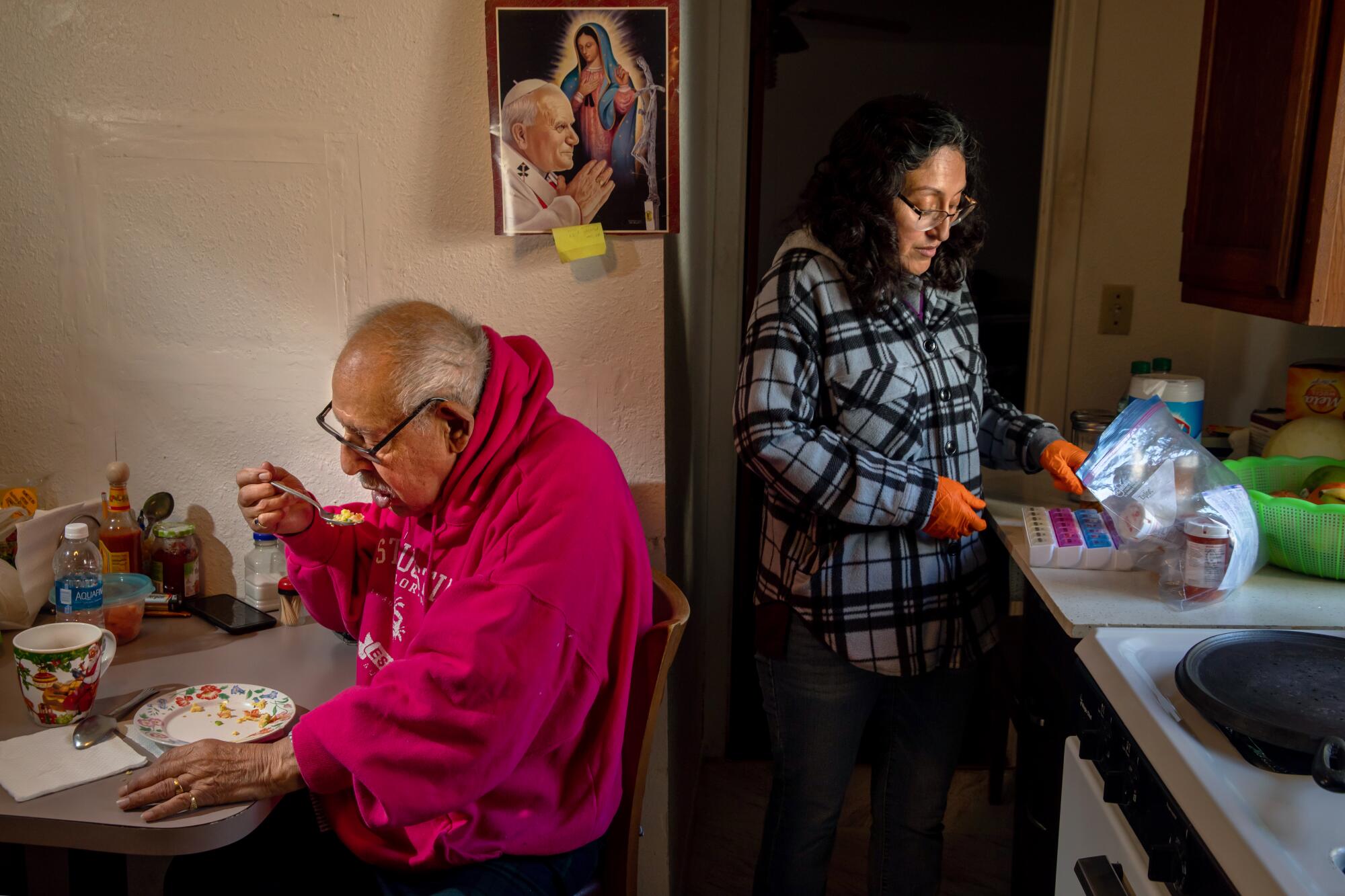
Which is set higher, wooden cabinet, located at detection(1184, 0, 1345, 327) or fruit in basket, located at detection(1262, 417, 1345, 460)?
wooden cabinet, located at detection(1184, 0, 1345, 327)

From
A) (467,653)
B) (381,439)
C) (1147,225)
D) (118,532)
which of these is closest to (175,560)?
(118,532)

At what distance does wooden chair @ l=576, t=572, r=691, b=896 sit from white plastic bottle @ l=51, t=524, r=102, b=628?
28.6 inches

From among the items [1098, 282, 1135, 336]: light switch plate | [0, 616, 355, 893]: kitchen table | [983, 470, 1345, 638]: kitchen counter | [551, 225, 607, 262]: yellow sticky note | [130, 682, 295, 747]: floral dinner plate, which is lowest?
[0, 616, 355, 893]: kitchen table

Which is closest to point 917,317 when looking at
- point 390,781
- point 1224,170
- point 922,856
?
point 1224,170

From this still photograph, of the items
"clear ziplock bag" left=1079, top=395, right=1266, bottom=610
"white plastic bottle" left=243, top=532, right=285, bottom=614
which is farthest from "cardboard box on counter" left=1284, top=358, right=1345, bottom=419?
"white plastic bottle" left=243, top=532, right=285, bottom=614

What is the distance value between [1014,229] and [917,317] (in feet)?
2.87

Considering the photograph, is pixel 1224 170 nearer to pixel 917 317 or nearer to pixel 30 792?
pixel 917 317

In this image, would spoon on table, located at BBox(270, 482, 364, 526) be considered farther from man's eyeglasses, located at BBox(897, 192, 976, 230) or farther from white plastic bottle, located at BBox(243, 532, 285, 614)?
man's eyeglasses, located at BBox(897, 192, 976, 230)

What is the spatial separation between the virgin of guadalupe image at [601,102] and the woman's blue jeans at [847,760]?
0.76m

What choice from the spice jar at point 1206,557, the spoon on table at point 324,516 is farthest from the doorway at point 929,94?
the spoon on table at point 324,516

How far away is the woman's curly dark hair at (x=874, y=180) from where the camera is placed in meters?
1.58

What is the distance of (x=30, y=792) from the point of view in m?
1.14

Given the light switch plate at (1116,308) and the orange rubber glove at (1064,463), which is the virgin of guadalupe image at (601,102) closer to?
the orange rubber glove at (1064,463)

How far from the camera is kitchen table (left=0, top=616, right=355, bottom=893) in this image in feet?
3.62
